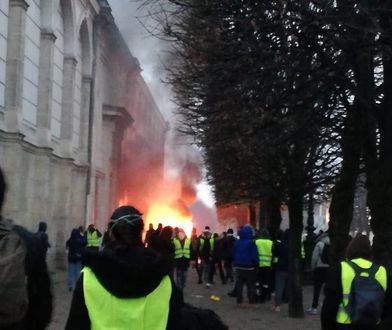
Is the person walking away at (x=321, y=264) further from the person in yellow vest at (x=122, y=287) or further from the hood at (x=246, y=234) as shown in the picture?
the person in yellow vest at (x=122, y=287)

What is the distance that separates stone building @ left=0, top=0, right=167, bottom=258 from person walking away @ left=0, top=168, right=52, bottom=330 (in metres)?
12.9

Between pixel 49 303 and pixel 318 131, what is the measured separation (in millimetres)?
9811

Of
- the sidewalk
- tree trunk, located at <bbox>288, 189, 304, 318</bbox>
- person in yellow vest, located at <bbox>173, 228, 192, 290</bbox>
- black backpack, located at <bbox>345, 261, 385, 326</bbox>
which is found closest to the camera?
black backpack, located at <bbox>345, 261, 385, 326</bbox>

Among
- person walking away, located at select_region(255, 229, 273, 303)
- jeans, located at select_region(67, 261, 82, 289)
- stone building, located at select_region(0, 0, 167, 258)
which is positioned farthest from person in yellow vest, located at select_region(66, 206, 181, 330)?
jeans, located at select_region(67, 261, 82, 289)

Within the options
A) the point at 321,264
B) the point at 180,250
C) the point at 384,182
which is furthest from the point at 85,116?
the point at 384,182

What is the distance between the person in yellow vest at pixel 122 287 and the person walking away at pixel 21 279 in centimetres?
22

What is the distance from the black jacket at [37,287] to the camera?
3314 mm

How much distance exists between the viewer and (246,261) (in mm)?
16844

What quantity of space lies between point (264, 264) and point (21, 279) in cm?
1533

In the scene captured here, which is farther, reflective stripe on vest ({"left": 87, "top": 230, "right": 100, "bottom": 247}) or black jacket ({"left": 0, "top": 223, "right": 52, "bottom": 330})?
reflective stripe on vest ({"left": 87, "top": 230, "right": 100, "bottom": 247})

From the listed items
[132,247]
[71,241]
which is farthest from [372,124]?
[71,241]

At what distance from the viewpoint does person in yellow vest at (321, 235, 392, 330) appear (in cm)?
566

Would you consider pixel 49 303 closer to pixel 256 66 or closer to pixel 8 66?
pixel 256 66

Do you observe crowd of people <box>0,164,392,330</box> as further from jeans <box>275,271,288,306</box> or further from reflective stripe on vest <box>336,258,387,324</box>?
jeans <box>275,271,288,306</box>
